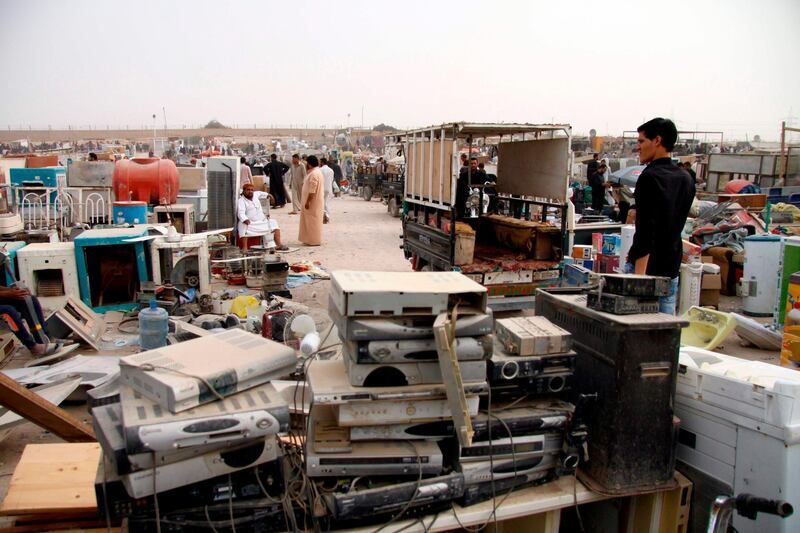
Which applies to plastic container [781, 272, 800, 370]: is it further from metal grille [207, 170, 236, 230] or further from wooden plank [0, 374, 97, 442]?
metal grille [207, 170, 236, 230]

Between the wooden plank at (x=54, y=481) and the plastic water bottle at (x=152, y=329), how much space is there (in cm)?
289

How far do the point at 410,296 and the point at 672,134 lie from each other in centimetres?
235

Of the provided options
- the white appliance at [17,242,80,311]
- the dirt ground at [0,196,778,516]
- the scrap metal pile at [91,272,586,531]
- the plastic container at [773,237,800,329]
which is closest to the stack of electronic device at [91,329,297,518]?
the scrap metal pile at [91,272,586,531]

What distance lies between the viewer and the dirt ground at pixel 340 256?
15.6ft

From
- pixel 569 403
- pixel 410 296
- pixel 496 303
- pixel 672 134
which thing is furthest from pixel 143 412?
pixel 496 303

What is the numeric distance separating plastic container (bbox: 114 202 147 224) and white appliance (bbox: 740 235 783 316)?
911cm

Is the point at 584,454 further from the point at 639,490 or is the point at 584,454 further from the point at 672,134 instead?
the point at 672,134

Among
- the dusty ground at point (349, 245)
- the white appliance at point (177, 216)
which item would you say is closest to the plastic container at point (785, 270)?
the dusty ground at point (349, 245)

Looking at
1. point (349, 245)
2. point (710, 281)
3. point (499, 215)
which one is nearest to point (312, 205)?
point (349, 245)

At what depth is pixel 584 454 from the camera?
287 cm

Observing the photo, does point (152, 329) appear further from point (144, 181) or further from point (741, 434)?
point (144, 181)

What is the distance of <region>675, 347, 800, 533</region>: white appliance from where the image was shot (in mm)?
2668

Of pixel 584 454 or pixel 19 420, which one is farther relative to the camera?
pixel 19 420

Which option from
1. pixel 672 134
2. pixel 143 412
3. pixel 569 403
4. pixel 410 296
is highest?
pixel 672 134
